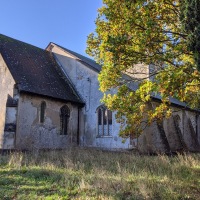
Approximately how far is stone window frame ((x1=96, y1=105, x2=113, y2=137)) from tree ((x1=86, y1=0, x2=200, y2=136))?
9.07 metres

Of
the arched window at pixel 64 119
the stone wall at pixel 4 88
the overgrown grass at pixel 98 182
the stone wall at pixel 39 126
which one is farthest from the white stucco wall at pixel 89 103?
the overgrown grass at pixel 98 182

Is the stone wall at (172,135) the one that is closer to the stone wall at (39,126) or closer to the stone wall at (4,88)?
the stone wall at (39,126)

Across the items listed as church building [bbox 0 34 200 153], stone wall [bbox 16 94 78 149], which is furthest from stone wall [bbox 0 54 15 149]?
stone wall [bbox 16 94 78 149]

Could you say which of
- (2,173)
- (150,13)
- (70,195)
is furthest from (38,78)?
(70,195)

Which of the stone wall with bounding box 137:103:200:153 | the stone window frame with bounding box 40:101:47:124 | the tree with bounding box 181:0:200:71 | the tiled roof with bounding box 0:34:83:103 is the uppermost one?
the tiled roof with bounding box 0:34:83:103

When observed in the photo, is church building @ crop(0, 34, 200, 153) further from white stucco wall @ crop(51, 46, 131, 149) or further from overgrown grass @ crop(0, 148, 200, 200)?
overgrown grass @ crop(0, 148, 200, 200)

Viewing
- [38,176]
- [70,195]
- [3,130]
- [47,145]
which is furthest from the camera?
[47,145]

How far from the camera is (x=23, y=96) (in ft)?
58.7

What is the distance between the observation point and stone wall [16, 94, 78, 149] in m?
17.7

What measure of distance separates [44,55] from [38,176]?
17.0 meters

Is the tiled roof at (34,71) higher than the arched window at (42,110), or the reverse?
the tiled roof at (34,71)

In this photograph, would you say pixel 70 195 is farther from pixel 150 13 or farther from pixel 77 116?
pixel 77 116

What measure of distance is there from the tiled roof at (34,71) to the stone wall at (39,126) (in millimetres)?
627

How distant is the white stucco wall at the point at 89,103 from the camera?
19359 millimetres
